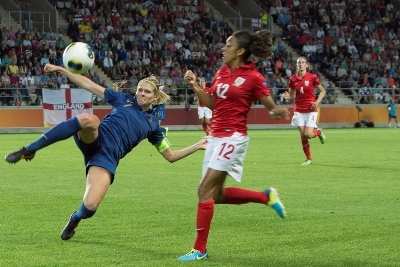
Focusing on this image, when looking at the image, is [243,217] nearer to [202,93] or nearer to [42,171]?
[202,93]

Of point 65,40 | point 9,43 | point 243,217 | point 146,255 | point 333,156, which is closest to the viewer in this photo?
point 146,255

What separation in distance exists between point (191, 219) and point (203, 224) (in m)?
A: 2.49

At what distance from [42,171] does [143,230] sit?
8295 mm

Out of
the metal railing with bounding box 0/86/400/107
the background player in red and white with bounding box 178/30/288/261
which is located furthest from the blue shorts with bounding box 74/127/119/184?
the metal railing with bounding box 0/86/400/107

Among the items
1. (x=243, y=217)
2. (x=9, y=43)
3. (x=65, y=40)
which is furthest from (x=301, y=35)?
(x=243, y=217)

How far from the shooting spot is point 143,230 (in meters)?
9.44

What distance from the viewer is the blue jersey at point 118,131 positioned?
28.6 ft

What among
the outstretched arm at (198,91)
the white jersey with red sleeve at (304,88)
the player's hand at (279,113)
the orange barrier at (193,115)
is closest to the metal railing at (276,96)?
the orange barrier at (193,115)

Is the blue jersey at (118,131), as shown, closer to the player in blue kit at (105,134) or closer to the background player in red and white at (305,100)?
the player in blue kit at (105,134)

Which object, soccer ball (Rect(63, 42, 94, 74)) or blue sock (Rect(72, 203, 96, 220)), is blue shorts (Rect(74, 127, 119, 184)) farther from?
soccer ball (Rect(63, 42, 94, 74))

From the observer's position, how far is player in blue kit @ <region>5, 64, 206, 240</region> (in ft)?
27.1

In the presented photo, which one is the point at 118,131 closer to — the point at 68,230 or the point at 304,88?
the point at 68,230

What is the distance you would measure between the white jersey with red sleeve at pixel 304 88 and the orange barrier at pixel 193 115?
17465 millimetres

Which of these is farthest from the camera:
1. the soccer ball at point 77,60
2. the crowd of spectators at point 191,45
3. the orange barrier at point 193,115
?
the crowd of spectators at point 191,45
